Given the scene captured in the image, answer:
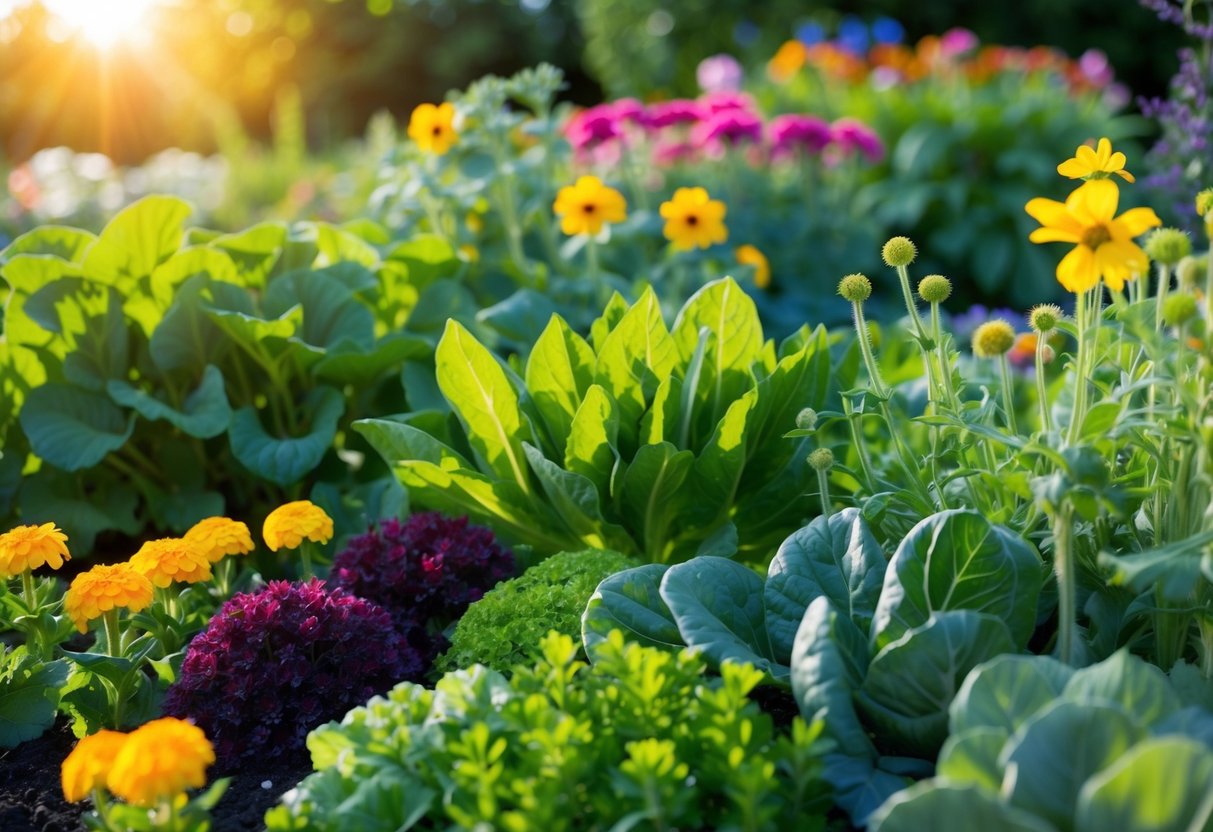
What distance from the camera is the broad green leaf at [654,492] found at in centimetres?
203

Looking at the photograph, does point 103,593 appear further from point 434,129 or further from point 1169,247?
point 434,129

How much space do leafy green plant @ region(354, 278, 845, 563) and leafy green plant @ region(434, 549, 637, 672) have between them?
15cm

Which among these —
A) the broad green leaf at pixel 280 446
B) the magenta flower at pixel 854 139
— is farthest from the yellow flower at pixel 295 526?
the magenta flower at pixel 854 139

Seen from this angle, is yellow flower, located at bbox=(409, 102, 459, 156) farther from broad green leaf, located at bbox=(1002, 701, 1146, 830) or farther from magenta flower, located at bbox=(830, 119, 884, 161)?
broad green leaf, located at bbox=(1002, 701, 1146, 830)

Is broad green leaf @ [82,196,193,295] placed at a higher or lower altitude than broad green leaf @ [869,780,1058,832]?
higher

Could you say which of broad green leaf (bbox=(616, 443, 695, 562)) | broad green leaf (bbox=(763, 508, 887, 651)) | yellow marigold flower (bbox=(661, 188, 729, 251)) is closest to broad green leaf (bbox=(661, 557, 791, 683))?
broad green leaf (bbox=(763, 508, 887, 651))

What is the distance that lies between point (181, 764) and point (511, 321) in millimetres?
1696

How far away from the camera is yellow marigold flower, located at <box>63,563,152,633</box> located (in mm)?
1764

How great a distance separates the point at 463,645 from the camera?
1.96 m

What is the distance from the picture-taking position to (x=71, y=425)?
252 cm

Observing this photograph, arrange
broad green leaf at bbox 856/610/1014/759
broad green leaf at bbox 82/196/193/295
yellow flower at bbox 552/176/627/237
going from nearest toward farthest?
broad green leaf at bbox 856/610/1014/759, broad green leaf at bbox 82/196/193/295, yellow flower at bbox 552/176/627/237

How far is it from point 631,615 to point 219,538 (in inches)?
29.6

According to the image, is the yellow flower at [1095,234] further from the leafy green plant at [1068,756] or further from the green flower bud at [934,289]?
the leafy green plant at [1068,756]

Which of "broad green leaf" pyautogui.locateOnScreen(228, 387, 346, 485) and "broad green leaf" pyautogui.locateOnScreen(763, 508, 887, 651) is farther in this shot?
"broad green leaf" pyautogui.locateOnScreen(228, 387, 346, 485)
